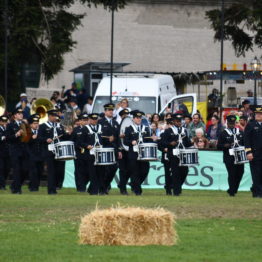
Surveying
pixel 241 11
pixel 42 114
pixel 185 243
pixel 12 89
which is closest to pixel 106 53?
pixel 12 89

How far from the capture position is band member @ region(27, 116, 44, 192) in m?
30.2

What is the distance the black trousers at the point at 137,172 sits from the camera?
28719mm

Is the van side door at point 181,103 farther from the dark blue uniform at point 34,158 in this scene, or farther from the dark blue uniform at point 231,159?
the dark blue uniform at point 231,159

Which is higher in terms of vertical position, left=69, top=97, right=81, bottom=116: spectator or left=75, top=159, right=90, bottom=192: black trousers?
left=69, top=97, right=81, bottom=116: spectator

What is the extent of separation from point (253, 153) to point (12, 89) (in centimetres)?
2078

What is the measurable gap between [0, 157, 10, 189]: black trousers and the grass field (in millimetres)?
3808

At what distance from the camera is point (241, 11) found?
43.6 meters

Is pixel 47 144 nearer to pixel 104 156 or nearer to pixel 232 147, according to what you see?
pixel 104 156

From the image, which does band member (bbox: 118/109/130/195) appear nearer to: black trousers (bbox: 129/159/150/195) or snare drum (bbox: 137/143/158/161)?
black trousers (bbox: 129/159/150/195)

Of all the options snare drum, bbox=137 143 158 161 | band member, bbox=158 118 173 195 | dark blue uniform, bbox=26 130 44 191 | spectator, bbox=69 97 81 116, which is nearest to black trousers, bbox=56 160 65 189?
dark blue uniform, bbox=26 130 44 191

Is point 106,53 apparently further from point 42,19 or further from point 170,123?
point 170,123

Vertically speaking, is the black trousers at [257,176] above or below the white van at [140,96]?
below

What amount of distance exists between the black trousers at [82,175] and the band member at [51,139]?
3.07 feet

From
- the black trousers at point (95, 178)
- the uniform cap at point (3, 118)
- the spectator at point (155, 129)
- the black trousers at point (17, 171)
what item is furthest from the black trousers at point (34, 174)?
the spectator at point (155, 129)
